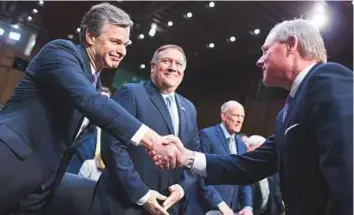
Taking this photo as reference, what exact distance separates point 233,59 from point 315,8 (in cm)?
355

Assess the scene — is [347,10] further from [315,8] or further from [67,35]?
[67,35]

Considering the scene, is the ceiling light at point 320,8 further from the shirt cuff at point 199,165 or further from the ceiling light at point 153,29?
the shirt cuff at point 199,165

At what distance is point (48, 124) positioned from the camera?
1.37 m

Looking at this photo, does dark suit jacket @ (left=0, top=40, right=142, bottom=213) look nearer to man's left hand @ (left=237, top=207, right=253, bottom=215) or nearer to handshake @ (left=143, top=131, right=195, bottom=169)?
handshake @ (left=143, top=131, right=195, bottom=169)

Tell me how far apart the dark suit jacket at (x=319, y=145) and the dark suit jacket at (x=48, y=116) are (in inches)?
19.6

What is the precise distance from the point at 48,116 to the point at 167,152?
0.44 m

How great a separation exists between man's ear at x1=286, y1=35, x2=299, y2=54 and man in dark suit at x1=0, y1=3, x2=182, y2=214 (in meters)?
0.55

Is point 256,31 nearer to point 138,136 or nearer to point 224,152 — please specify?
point 224,152

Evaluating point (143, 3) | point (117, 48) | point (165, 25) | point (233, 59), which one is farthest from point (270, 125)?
point (117, 48)

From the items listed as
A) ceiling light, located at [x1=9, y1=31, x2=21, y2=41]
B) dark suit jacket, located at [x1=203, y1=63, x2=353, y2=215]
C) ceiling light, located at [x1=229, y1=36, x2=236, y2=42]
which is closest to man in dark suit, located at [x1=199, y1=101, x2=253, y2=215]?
dark suit jacket, located at [x1=203, y1=63, x2=353, y2=215]

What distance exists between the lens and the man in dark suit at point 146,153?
1632 mm

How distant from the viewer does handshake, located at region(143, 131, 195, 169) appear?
4.74 ft

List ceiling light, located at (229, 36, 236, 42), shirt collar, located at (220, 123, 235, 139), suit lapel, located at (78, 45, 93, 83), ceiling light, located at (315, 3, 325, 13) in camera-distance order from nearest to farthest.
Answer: suit lapel, located at (78, 45, 93, 83) → shirt collar, located at (220, 123, 235, 139) → ceiling light, located at (315, 3, 325, 13) → ceiling light, located at (229, 36, 236, 42)

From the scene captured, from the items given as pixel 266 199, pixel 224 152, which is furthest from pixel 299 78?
pixel 266 199
